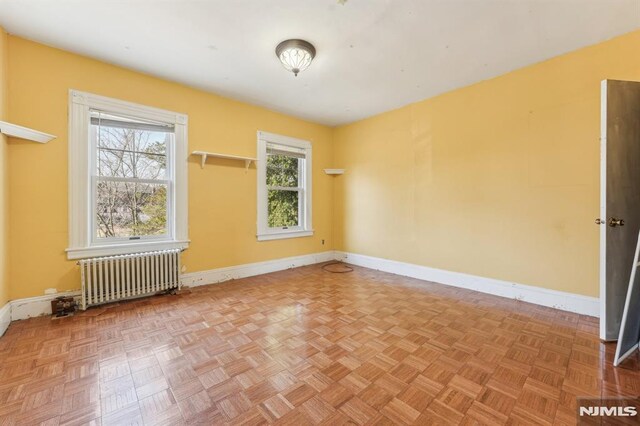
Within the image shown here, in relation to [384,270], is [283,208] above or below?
above

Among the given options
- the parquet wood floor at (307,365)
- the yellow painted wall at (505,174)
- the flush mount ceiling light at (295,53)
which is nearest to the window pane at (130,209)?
the parquet wood floor at (307,365)

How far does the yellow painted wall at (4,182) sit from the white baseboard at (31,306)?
0.37 feet

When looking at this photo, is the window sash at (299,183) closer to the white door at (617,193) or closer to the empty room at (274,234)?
the empty room at (274,234)

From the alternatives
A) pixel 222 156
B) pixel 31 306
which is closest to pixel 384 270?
pixel 222 156

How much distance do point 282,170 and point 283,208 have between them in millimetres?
707

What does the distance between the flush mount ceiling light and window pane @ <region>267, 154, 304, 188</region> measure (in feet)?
6.68

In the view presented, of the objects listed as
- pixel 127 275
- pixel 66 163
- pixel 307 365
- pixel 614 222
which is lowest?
pixel 307 365

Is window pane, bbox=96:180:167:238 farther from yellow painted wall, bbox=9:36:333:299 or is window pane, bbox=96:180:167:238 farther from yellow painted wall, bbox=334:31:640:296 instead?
yellow painted wall, bbox=334:31:640:296

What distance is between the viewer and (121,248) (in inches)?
121

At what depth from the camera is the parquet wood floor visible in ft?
4.74

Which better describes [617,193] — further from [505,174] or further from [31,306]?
[31,306]

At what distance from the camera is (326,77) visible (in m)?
3.33

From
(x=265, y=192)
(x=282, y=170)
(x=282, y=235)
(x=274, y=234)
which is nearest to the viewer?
(x=265, y=192)

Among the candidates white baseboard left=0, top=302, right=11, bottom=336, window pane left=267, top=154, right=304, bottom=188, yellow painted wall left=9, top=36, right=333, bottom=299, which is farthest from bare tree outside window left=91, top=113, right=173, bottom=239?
window pane left=267, top=154, right=304, bottom=188
